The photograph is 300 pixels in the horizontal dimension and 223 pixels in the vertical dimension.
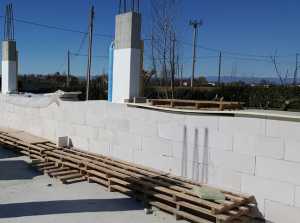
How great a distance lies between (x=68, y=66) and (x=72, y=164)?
28.1 metres

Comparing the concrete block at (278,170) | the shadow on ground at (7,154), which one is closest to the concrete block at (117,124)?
the shadow on ground at (7,154)

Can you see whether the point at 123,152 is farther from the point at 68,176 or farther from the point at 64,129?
the point at 64,129

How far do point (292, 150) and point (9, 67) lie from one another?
35.0ft

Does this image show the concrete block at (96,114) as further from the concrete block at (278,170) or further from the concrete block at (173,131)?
the concrete block at (278,170)

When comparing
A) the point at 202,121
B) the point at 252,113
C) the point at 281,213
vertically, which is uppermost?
the point at 252,113

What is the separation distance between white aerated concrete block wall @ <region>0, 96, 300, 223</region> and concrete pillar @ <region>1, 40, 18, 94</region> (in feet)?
17.8

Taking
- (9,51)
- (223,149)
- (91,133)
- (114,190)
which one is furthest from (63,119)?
(9,51)

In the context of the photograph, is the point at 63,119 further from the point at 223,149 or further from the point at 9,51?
the point at 9,51

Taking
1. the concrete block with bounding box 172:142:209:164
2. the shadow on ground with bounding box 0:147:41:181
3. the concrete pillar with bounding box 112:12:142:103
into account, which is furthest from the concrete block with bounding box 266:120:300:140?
the shadow on ground with bounding box 0:147:41:181

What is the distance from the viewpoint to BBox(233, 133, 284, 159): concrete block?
442 cm

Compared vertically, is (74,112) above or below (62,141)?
above

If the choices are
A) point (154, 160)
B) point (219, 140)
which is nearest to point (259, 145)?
point (219, 140)

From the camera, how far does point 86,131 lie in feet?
25.4

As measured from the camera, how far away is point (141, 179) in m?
5.56
